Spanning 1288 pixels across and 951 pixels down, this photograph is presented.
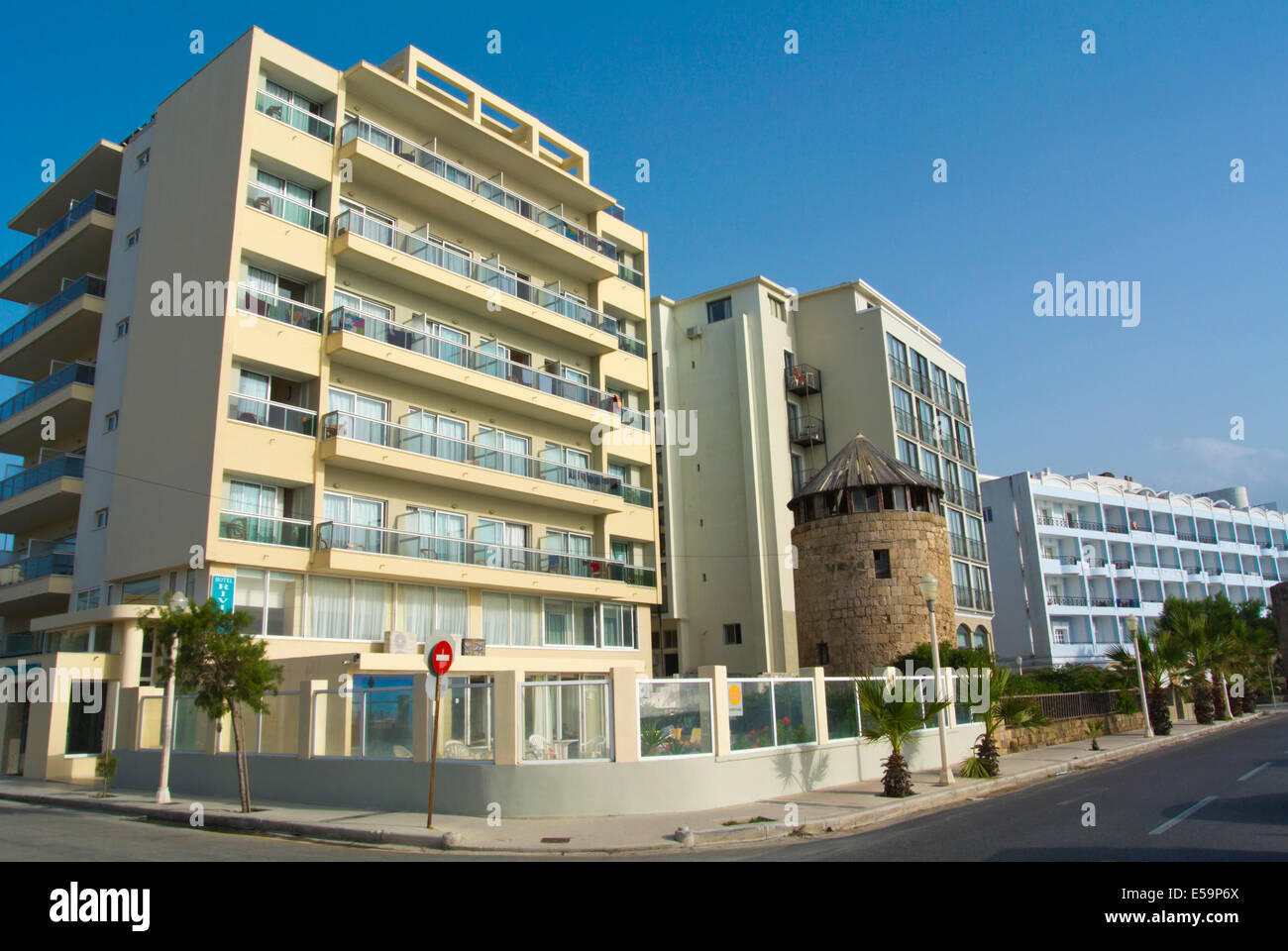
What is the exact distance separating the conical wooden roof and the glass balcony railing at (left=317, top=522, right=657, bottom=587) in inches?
306

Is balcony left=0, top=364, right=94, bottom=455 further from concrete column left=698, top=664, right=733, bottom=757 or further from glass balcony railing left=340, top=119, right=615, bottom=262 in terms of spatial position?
concrete column left=698, top=664, right=733, bottom=757

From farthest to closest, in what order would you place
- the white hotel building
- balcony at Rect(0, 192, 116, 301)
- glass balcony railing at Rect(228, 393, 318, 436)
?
the white hotel building, balcony at Rect(0, 192, 116, 301), glass balcony railing at Rect(228, 393, 318, 436)

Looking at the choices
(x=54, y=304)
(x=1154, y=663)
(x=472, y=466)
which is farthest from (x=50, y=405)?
(x=1154, y=663)

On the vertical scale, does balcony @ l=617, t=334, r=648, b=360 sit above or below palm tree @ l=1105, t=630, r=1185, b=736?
above

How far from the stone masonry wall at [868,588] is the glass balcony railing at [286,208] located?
20.4 meters

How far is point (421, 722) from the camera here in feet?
54.4

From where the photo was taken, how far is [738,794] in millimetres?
16672

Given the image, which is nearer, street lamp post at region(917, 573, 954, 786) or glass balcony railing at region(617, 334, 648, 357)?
street lamp post at region(917, 573, 954, 786)

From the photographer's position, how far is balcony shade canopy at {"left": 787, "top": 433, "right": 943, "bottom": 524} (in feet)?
113

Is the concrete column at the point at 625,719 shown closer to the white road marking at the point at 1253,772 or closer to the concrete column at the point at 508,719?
the concrete column at the point at 508,719

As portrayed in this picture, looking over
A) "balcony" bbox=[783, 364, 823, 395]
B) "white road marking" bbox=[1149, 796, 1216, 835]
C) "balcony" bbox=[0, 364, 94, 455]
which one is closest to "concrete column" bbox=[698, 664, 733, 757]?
"white road marking" bbox=[1149, 796, 1216, 835]

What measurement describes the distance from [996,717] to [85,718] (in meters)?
23.7

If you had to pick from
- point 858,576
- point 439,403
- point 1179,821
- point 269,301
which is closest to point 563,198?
point 439,403
